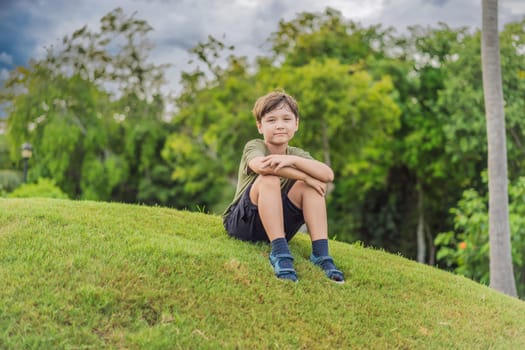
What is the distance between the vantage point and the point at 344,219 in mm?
23250

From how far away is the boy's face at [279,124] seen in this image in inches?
203

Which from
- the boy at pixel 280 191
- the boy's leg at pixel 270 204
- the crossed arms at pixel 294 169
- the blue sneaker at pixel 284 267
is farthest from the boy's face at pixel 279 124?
the blue sneaker at pixel 284 267

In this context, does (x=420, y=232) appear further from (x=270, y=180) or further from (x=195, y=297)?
(x=195, y=297)

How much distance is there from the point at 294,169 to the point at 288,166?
62mm

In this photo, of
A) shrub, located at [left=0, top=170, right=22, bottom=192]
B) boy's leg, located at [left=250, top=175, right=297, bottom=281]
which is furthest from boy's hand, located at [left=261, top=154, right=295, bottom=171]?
shrub, located at [left=0, top=170, right=22, bottom=192]

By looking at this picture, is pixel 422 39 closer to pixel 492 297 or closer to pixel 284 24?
pixel 284 24

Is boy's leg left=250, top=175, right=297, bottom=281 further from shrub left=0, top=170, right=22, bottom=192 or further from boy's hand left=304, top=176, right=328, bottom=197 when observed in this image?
shrub left=0, top=170, right=22, bottom=192

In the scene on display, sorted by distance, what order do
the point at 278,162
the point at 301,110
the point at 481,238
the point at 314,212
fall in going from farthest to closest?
the point at 301,110 → the point at 481,238 → the point at 314,212 → the point at 278,162

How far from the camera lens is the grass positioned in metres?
3.92

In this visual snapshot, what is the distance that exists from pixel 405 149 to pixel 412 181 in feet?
8.90

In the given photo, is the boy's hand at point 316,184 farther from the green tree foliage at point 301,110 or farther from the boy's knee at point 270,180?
the green tree foliage at point 301,110

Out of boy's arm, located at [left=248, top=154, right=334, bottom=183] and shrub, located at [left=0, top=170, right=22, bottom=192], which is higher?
boy's arm, located at [left=248, top=154, right=334, bottom=183]

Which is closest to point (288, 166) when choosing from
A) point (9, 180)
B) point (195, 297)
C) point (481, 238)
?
point (195, 297)

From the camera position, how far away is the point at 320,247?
17.1ft
